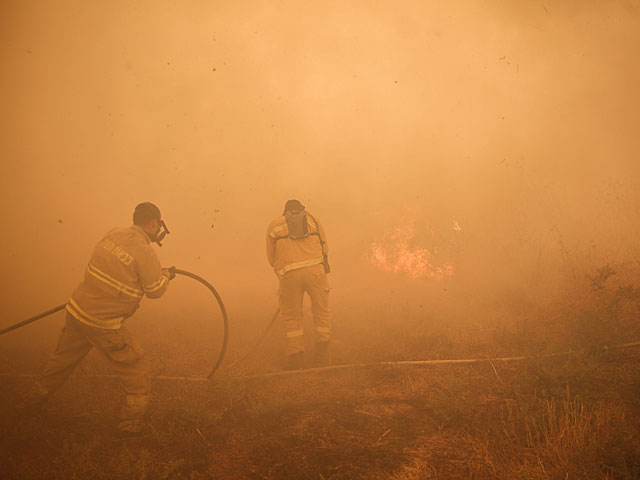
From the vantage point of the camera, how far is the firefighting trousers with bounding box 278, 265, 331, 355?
5.31 metres

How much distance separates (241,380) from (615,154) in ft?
38.4

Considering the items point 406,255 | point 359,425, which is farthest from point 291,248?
point 406,255

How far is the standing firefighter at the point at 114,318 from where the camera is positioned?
3738 mm

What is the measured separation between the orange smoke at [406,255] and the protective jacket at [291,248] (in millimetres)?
4620

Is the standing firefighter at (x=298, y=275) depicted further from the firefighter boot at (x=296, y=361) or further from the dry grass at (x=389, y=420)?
the dry grass at (x=389, y=420)

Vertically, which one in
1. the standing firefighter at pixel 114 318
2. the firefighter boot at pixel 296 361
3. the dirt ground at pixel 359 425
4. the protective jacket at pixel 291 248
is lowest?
the dirt ground at pixel 359 425

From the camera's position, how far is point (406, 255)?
994 centimetres

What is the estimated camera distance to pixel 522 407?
3.44 m

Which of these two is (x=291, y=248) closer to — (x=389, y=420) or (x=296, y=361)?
(x=296, y=361)

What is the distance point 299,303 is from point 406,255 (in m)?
5.25

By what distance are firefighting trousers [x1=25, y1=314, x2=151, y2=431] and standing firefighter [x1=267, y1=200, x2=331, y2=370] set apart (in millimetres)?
2029

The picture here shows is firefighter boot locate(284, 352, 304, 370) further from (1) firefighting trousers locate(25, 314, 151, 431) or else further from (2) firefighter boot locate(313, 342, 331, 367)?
(1) firefighting trousers locate(25, 314, 151, 431)

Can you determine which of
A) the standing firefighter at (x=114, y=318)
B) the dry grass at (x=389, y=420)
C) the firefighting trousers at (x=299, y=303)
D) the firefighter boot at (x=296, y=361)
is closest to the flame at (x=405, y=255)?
the dry grass at (x=389, y=420)

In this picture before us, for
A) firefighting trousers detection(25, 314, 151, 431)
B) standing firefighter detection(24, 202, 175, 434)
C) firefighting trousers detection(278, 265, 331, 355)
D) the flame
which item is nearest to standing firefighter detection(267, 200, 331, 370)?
firefighting trousers detection(278, 265, 331, 355)
